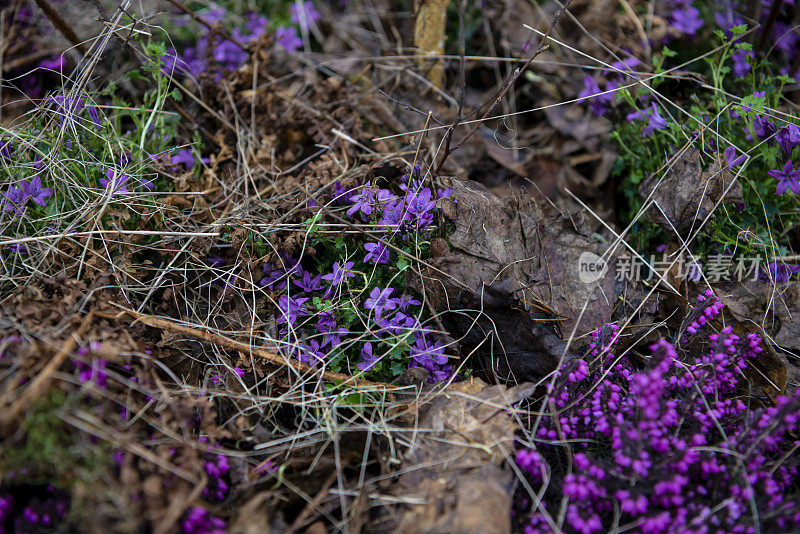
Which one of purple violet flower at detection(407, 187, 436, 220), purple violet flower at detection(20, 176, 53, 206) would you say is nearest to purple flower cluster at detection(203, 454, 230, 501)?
purple violet flower at detection(407, 187, 436, 220)

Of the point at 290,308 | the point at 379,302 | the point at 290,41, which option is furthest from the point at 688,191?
the point at 290,41

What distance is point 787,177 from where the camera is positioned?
8.45 feet

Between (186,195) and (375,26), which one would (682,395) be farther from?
(375,26)

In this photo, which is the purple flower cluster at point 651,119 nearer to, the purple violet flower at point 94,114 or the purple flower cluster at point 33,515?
the purple violet flower at point 94,114

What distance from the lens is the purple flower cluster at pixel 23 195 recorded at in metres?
2.48

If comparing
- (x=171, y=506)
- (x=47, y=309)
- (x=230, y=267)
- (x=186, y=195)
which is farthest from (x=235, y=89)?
(x=171, y=506)

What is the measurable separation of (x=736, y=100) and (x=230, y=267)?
111 inches

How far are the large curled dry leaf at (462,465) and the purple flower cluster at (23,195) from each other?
1961 mm

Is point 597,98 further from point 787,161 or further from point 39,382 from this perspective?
point 39,382

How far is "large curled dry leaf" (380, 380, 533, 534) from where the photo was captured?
1736 mm

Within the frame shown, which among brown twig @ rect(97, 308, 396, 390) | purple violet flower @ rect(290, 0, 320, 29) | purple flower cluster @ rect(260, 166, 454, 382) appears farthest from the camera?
purple violet flower @ rect(290, 0, 320, 29)

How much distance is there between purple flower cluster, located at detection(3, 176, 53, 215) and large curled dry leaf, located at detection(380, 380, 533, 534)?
6.43 ft

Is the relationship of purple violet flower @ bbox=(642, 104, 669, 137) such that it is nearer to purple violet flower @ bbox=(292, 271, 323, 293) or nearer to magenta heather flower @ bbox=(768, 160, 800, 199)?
magenta heather flower @ bbox=(768, 160, 800, 199)

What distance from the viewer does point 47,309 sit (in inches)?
79.7
